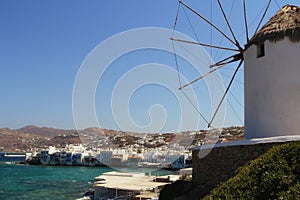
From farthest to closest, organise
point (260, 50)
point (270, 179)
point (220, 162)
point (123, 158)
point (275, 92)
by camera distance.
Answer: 1. point (123, 158)
2. point (260, 50)
3. point (220, 162)
4. point (275, 92)
5. point (270, 179)

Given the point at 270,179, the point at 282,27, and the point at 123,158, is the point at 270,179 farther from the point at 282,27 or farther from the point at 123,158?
the point at 123,158

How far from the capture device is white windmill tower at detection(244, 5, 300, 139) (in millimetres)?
9398

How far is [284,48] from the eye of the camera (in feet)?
32.0

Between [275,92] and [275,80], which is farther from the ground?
[275,80]

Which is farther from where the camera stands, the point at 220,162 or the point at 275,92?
the point at 220,162

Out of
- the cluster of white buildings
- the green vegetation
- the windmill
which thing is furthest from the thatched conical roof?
the cluster of white buildings

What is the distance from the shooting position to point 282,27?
9992 millimetres

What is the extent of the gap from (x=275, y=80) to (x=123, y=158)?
64.0 meters

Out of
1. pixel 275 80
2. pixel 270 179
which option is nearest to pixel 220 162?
pixel 275 80

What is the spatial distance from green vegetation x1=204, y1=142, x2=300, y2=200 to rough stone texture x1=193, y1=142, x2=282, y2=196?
1.30 meters

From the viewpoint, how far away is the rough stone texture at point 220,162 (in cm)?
858

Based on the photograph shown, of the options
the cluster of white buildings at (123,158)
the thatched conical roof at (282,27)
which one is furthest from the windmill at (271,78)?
the cluster of white buildings at (123,158)

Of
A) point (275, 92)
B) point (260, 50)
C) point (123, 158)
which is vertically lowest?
point (123, 158)

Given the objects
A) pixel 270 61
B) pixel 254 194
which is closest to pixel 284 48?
pixel 270 61
